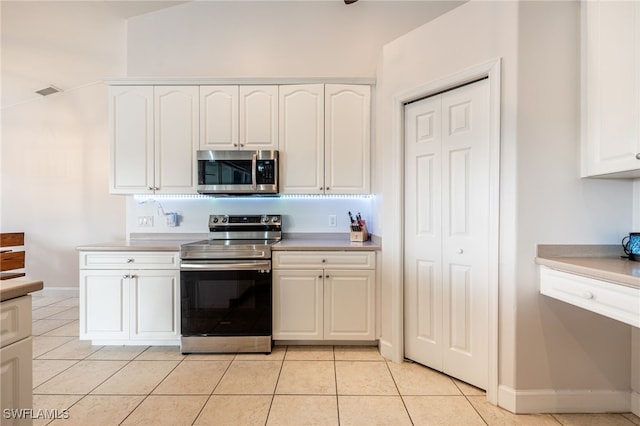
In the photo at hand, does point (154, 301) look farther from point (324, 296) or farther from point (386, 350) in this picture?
point (386, 350)

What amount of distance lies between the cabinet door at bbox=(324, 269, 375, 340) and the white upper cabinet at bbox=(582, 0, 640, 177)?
167 centimetres

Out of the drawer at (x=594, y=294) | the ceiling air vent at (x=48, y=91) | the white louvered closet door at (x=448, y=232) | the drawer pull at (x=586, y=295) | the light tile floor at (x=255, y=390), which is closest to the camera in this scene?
the drawer at (x=594, y=294)

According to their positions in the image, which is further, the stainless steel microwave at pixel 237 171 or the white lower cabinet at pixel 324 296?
the stainless steel microwave at pixel 237 171

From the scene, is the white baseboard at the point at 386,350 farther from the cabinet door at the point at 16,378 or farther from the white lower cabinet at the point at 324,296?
the cabinet door at the point at 16,378

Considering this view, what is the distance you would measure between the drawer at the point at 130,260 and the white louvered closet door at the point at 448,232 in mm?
1994

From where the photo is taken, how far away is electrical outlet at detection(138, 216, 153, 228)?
304cm

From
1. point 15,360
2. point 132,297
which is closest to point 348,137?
point 132,297

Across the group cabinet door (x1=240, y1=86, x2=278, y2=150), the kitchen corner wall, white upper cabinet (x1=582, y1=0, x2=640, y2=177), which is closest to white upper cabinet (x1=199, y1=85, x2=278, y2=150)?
cabinet door (x1=240, y1=86, x2=278, y2=150)

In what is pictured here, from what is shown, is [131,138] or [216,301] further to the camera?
[131,138]

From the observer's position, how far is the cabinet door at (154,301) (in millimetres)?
2469

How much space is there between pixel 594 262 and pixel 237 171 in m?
2.63

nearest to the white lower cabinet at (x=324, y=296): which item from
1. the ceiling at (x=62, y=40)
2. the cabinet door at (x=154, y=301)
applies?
the cabinet door at (x=154, y=301)

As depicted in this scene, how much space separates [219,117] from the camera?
2775mm

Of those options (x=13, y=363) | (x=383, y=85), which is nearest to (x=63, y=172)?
(x=13, y=363)
